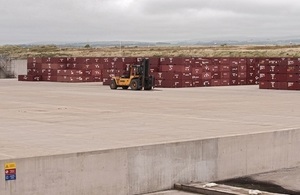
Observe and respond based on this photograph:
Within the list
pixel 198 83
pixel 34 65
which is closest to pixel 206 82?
pixel 198 83

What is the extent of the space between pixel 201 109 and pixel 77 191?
43.6 ft

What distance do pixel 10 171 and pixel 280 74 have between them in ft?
119

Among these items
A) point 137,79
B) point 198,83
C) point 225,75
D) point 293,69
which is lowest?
point 198,83

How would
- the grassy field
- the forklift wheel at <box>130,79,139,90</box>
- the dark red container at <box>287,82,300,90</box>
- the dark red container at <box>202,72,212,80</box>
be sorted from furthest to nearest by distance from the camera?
1. the grassy field
2. the dark red container at <box>202,72,212,80</box>
3. the dark red container at <box>287,82,300,90</box>
4. the forklift wheel at <box>130,79,139,90</box>

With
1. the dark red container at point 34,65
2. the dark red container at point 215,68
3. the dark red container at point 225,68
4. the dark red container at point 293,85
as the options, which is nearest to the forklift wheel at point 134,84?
the dark red container at point 215,68

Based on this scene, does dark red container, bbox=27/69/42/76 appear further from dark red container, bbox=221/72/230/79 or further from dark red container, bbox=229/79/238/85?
dark red container, bbox=229/79/238/85

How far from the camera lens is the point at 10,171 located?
1149cm

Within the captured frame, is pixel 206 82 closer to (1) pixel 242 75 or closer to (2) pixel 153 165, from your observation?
(1) pixel 242 75

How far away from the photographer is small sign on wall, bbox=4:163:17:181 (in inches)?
451

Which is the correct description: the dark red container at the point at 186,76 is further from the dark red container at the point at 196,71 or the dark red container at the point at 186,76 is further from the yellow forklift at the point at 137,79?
the yellow forklift at the point at 137,79

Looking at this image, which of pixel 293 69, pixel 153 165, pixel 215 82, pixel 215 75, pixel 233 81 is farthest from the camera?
pixel 233 81

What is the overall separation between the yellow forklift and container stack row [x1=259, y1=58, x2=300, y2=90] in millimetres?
9322

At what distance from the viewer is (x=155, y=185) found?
14.0 meters

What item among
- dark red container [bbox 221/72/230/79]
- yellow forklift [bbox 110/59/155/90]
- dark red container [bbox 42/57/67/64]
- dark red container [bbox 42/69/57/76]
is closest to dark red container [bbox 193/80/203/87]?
dark red container [bbox 221/72/230/79]
